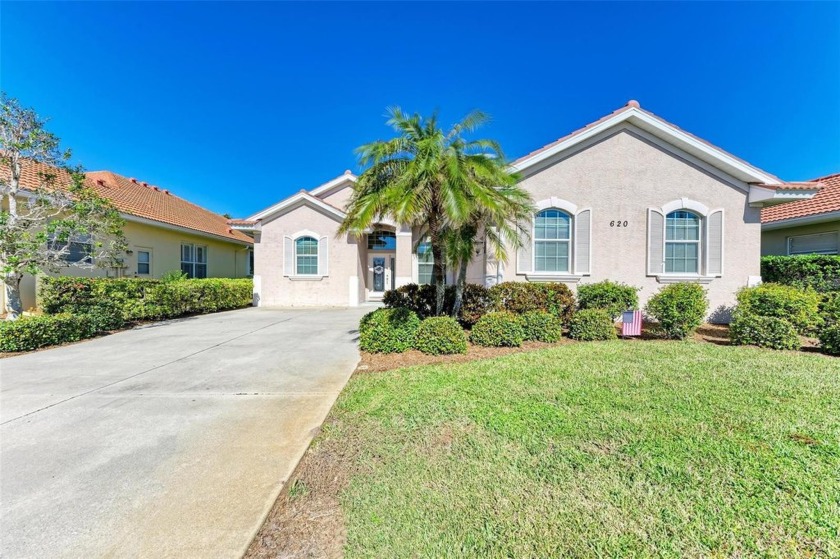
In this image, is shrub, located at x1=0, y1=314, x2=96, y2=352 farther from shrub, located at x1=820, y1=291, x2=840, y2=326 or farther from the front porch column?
shrub, located at x1=820, y1=291, x2=840, y2=326

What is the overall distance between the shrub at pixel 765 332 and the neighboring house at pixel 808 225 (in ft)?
24.5

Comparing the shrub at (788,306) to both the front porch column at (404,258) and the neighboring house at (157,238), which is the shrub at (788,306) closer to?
the front porch column at (404,258)

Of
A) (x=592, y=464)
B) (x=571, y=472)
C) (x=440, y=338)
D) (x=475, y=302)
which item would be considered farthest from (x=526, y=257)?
(x=571, y=472)

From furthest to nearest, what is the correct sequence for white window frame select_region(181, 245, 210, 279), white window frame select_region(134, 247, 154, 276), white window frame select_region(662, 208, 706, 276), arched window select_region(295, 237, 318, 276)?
white window frame select_region(181, 245, 210, 279)
arched window select_region(295, 237, 318, 276)
white window frame select_region(134, 247, 154, 276)
white window frame select_region(662, 208, 706, 276)

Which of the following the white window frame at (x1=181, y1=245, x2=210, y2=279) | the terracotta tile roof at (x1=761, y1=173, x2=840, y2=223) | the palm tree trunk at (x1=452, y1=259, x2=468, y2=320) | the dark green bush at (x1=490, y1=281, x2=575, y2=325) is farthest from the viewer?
the white window frame at (x1=181, y1=245, x2=210, y2=279)

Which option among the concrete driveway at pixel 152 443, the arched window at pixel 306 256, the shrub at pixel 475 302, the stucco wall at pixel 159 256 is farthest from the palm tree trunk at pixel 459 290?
the stucco wall at pixel 159 256

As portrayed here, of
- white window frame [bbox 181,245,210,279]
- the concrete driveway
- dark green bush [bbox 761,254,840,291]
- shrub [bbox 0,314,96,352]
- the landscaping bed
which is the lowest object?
the concrete driveway

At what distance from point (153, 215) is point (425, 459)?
17704mm

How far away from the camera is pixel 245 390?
5.15m

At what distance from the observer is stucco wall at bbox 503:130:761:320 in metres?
Result: 10.2

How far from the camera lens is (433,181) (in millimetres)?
6809

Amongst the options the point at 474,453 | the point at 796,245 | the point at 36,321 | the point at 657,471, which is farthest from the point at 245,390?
the point at 796,245

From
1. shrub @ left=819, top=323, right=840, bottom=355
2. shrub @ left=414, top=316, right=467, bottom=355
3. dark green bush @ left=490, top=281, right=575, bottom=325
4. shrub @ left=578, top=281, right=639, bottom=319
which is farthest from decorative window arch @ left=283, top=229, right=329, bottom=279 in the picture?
shrub @ left=819, top=323, right=840, bottom=355

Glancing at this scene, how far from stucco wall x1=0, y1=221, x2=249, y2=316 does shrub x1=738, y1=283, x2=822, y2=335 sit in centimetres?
1954
